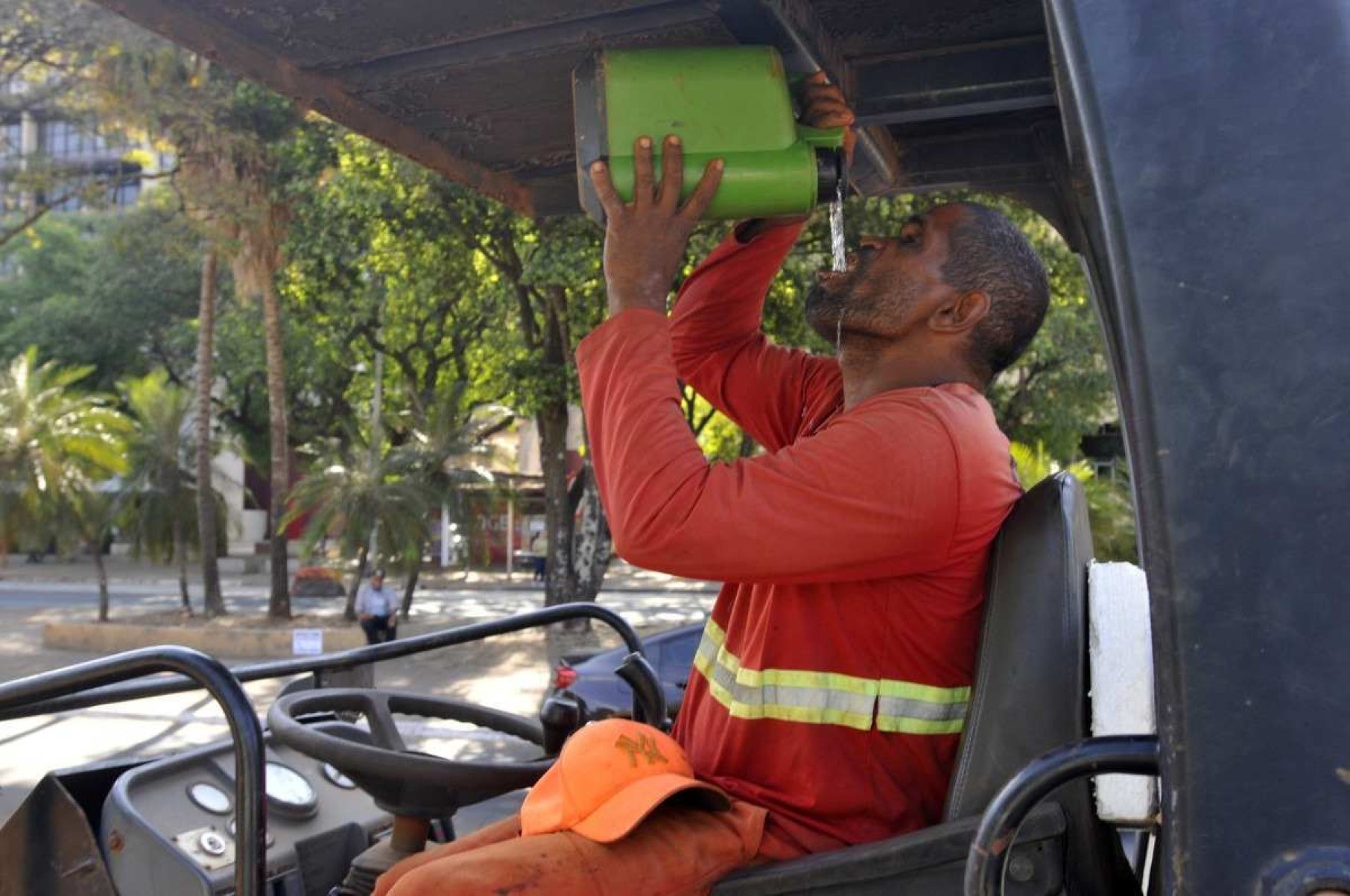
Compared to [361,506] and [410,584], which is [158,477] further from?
[361,506]

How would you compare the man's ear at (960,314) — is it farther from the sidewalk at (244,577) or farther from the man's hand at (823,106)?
the sidewalk at (244,577)

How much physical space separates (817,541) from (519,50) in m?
1.05

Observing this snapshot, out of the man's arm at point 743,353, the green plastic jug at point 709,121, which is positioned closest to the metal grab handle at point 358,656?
the man's arm at point 743,353

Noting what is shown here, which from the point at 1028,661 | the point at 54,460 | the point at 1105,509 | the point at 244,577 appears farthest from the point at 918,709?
the point at 244,577

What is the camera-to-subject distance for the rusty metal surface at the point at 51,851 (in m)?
2.35

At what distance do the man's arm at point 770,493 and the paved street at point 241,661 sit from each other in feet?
5.58

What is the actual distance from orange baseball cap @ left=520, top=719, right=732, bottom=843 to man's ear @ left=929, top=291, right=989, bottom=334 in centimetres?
79

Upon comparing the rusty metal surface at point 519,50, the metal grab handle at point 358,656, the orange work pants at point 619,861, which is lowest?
the orange work pants at point 619,861

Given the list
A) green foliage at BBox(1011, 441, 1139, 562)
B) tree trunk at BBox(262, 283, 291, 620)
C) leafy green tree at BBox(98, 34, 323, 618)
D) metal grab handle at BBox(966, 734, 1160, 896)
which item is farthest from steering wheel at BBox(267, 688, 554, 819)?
tree trunk at BBox(262, 283, 291, 620)

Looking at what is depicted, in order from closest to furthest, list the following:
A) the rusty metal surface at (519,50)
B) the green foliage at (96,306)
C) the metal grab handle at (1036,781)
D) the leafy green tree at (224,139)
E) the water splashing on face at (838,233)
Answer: the metal grab handle at (1036,781)
the rusty metal surface at (519,50)
the water splashing on face at (838,233)
the leafy green tree at (224,139)
the green foliage at (96,306)

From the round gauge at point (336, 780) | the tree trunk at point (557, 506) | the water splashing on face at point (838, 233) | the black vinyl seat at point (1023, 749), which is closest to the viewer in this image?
the black vinyl seat at point (1023, 749)

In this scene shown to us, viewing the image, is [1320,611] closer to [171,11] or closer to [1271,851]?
[1271,851]

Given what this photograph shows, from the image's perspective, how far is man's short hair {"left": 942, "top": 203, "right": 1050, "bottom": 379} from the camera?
2062 millimetres

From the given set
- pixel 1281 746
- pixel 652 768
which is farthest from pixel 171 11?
pixel 1281 746
